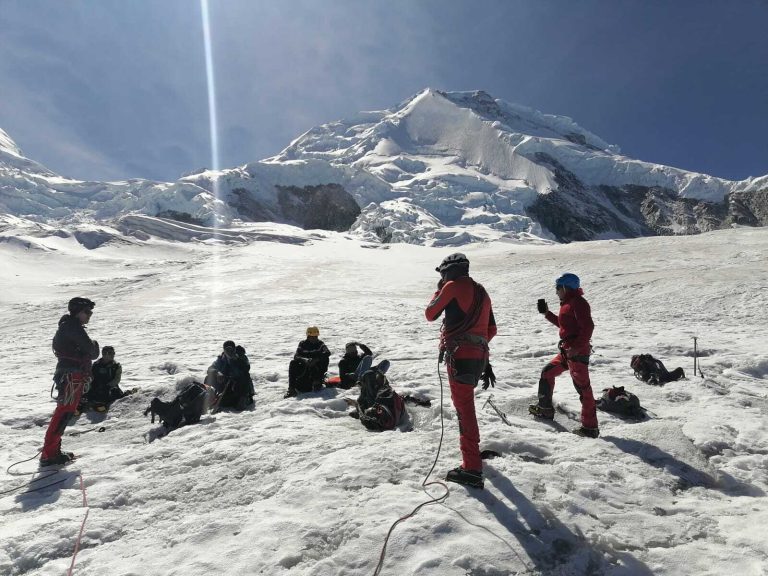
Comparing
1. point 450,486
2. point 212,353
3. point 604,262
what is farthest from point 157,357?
point 604,262

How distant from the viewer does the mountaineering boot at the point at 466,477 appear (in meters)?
4.47

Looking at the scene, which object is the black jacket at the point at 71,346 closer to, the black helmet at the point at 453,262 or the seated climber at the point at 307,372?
the seated climber at the point at 307,372

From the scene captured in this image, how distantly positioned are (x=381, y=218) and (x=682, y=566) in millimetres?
143016

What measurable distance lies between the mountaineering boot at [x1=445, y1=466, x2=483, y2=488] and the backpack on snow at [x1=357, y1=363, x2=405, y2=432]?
6.11 ft

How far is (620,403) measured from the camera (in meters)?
6.77

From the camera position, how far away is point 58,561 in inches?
148

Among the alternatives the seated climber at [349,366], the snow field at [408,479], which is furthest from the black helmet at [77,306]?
the seated climber at [349,366]

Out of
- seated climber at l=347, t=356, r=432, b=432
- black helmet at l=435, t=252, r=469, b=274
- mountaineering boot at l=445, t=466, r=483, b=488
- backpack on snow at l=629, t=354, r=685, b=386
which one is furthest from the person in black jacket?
backpack on snow at l=629, t=354, r=685, b=386

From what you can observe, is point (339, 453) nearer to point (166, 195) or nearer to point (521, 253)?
point (521, 253)

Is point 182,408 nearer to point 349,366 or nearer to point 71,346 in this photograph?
point 71,346

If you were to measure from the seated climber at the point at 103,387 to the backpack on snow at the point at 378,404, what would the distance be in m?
5.01

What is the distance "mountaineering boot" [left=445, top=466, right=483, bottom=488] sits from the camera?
14.7 feet

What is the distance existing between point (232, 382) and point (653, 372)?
8.08m

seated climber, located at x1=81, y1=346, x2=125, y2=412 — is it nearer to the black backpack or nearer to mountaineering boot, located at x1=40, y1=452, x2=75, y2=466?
the black backpack
